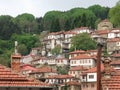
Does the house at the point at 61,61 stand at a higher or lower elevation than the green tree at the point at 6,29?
lower

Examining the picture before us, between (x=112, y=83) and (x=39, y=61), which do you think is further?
(x=39, y=61)

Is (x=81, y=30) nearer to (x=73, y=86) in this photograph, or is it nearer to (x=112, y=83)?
(x=73, y=86)

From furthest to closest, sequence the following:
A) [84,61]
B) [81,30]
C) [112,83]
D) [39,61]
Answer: [81,30] → [39,61] → [84,61] → [112,83]

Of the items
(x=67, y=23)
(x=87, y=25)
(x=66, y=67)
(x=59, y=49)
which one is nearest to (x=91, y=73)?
(x=66, y=67)

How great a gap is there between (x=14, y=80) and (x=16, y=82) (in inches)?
7.1

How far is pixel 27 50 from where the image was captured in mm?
180000

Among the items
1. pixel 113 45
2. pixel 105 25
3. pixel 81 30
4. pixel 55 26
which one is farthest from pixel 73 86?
pixel 55 26

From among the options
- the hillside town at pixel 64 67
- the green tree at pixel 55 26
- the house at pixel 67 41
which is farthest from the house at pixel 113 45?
the green tree at pixel 55 26

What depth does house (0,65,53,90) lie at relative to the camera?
55.4 feet

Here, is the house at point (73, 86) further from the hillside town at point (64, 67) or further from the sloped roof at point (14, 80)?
the sloped roof at point (14, 80)

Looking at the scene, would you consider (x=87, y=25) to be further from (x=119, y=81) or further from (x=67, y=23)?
(x=119, y=81)

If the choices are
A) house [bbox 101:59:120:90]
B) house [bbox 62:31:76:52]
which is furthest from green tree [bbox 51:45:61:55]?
house [bbox 101:59:120:90]

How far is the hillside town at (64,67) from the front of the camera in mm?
17375

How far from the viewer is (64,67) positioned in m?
127
